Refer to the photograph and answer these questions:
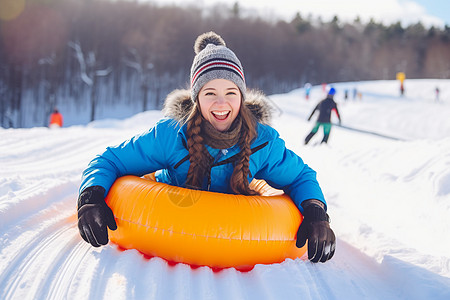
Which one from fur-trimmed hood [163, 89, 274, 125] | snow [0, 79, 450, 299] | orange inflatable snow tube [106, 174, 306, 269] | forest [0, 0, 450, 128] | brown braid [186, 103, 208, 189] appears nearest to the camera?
snow [0, 79, 450, 299]

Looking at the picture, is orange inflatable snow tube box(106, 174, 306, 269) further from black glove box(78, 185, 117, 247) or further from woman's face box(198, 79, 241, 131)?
woman's face box(198, 79, 241, 131)

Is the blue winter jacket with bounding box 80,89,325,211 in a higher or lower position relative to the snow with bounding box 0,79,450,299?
higher

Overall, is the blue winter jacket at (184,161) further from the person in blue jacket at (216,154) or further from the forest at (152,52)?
the forest at (152,52)

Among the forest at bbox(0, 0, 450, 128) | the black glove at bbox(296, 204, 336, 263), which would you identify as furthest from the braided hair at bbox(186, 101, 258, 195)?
the forest at bbox(0, 0, 450, 128)

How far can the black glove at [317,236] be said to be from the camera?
1.71 metres

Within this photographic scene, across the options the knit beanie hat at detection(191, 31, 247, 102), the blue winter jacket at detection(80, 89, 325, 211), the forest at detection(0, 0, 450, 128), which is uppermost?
the forest at detection(0, 0, 450, 128)

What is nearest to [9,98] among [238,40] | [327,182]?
[238,40]

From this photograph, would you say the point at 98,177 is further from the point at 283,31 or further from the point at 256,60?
the point at 283,31

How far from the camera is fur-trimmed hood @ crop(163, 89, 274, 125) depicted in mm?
2059

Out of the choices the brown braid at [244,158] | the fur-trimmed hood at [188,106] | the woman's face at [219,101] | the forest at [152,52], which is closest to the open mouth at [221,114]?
the woman's face at [219,101]

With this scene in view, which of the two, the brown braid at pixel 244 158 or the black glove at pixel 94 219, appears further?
the brown braid at pixel 244 158

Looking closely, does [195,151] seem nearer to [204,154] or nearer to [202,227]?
[204,154]

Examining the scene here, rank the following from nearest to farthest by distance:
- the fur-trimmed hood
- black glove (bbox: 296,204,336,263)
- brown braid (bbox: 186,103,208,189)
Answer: black glove (bbox: 296,204,336,263)
brown braid (bbox: 186,103,208,189)
the fur-trimmed hood

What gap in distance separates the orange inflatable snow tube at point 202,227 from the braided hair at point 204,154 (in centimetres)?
19
